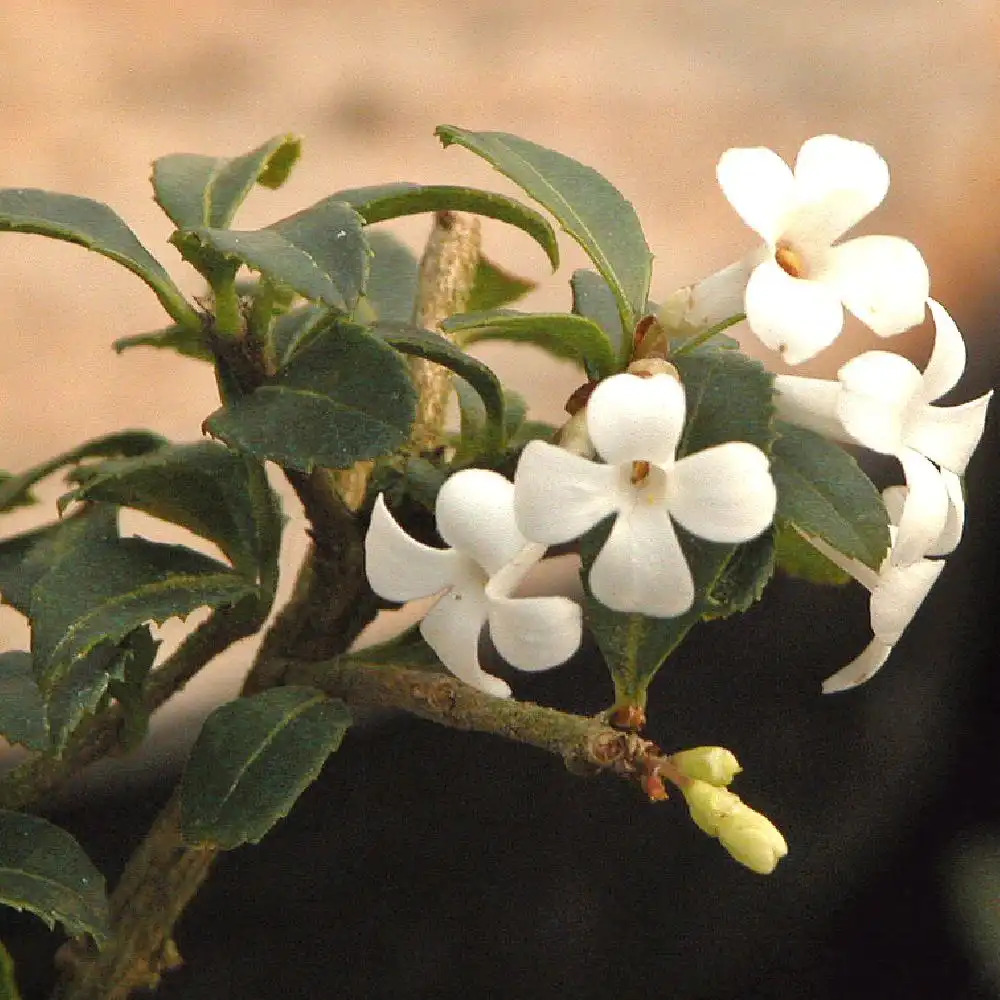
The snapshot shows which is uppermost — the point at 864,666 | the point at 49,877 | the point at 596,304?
the point at 596,304

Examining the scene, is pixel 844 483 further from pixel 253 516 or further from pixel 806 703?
pixel 806 703

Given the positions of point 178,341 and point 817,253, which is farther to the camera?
point 178,341

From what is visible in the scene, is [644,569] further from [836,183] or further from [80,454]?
[80,454]

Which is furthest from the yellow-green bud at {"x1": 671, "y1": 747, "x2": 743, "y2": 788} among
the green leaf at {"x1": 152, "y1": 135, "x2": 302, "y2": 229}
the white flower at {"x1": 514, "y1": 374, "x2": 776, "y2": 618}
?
the green leaf at {"x1": 152, "y1": 135, "x2": 302, "y2": 229}

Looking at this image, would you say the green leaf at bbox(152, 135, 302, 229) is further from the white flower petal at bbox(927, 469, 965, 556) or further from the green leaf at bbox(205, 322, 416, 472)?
the white flower petal at bbox(927, 469, 965, 556)

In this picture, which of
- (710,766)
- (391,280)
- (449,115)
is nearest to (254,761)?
(710,766)

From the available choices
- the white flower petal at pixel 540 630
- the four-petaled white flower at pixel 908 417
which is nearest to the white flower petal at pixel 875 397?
the four-petaled white flower at pixel 908 417
